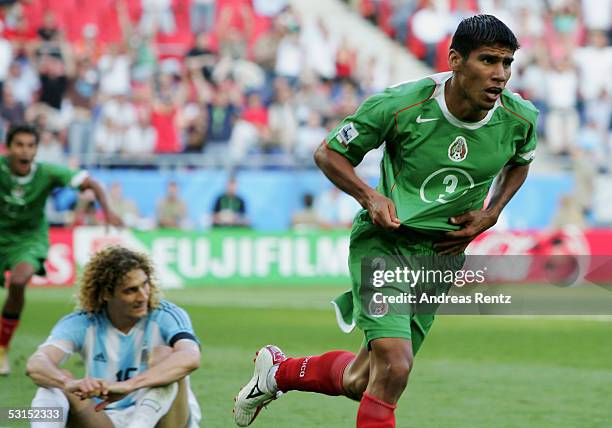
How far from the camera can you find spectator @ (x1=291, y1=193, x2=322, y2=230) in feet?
63.5

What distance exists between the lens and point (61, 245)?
18.1m

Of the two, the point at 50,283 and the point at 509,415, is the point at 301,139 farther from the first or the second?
the point at 509,415

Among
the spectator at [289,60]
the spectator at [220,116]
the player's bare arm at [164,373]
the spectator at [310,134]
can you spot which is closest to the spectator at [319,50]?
the spectator at [289,60]

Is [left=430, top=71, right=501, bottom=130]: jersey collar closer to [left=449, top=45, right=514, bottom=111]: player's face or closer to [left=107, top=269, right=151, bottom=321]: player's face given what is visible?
[left=449, top=45, right=514, bottom=111]: player's face

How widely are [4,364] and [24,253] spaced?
1.18m

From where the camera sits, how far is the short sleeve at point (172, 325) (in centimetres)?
602

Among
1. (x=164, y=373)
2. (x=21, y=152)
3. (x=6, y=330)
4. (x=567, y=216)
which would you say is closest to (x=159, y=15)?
(x=567, y=216)

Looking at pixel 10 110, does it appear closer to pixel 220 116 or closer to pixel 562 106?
pixel 220 116

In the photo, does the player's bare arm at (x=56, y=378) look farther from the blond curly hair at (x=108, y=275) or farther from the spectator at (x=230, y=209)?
the spectator at (x=230, y=209)

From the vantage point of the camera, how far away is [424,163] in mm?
5902

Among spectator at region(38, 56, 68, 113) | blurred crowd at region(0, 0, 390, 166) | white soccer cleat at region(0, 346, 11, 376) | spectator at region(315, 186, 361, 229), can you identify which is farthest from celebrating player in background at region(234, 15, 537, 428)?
spectator at region(38, 56, 68, 113)

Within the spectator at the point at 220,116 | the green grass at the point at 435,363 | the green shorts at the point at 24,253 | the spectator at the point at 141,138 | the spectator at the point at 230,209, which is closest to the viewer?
the green grass at the point at 435,363

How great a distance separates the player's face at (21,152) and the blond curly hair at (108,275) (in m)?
4.46

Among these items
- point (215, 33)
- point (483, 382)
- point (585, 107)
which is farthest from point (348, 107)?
point (483, 382)
